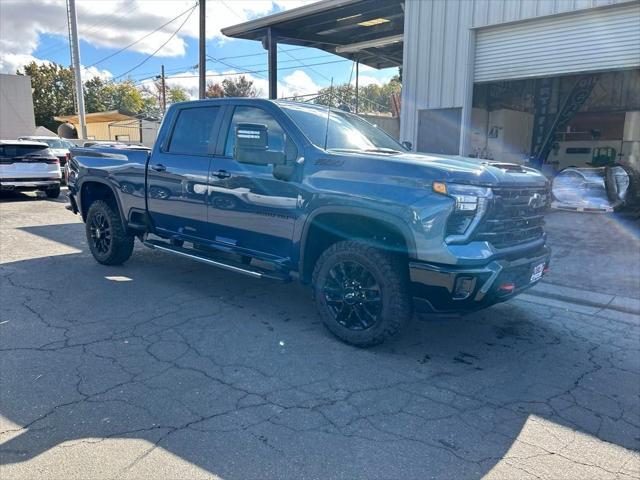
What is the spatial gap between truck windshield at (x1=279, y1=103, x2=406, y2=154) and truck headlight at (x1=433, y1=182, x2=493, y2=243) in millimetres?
1159

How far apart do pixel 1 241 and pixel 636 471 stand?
911cm

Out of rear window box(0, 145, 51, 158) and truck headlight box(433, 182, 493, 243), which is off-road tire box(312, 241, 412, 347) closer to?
truck headlight box(433, 182, 493, 243)

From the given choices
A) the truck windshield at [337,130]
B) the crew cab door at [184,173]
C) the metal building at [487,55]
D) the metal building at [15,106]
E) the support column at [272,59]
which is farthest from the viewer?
the metal building at [15,106]

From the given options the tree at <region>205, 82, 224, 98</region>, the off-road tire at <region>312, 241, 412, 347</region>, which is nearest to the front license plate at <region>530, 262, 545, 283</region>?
the off-road tire at <region>312, 241, 412, 347</region>

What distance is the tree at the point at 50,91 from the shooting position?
169ft

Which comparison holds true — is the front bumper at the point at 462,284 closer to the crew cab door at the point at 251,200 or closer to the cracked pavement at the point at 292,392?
the cracked pavement at the point at 292,392

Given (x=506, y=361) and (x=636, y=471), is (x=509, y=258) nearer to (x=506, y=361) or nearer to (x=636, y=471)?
(x=506, y=361)

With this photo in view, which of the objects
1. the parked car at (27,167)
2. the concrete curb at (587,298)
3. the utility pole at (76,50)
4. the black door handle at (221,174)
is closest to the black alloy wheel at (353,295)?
the black door handle at (221,174)

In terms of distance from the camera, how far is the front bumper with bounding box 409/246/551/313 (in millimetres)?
3561

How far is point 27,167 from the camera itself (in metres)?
13.5

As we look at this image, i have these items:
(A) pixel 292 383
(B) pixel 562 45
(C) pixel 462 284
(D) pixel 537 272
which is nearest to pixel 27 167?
(A) pixel 292 383

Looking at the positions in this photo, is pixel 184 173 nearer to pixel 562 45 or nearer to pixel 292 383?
pixel 292 383

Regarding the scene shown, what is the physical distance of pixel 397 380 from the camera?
3.67 meters

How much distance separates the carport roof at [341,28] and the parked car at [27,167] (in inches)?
256
